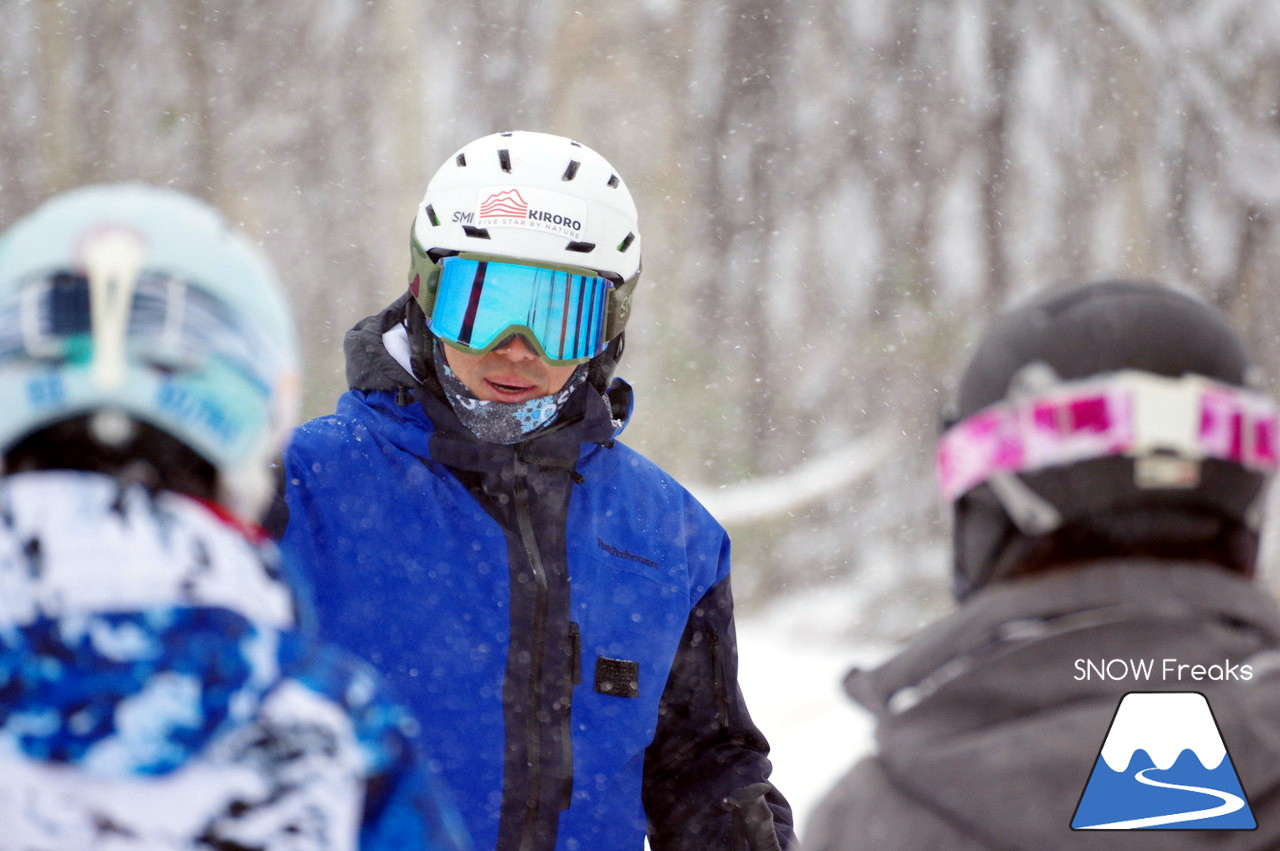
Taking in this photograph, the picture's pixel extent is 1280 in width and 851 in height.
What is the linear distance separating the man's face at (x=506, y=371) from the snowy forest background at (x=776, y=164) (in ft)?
28.8

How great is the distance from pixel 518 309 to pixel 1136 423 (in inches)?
67.9

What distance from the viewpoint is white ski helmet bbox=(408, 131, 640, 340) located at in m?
3.02

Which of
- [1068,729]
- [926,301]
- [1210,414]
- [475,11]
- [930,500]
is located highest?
[475,11]

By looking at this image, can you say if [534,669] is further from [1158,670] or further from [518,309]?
[1158,670]

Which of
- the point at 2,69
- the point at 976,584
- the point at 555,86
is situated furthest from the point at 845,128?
the point at 976,584

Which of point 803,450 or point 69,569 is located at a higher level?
point 803,450

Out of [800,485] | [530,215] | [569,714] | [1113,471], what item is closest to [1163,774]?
[1113,471]

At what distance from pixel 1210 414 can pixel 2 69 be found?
14.7m

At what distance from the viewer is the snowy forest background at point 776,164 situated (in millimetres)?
12086

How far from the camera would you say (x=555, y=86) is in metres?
14.1

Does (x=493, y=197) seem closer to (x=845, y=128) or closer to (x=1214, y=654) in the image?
(x=1214, y=654)

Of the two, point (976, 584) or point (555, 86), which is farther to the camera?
point (555, 86)

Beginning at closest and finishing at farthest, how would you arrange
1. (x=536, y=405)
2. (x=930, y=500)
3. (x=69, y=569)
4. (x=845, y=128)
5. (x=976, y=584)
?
1. (x=69, y=569)
2. (x=976, y=584)
3. (x=536, y=405)
4. (x=930, y=500)
5. (x=845, y=128)

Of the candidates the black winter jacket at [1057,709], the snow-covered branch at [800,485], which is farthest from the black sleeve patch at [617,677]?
the snow-covered branch at [800,485]
